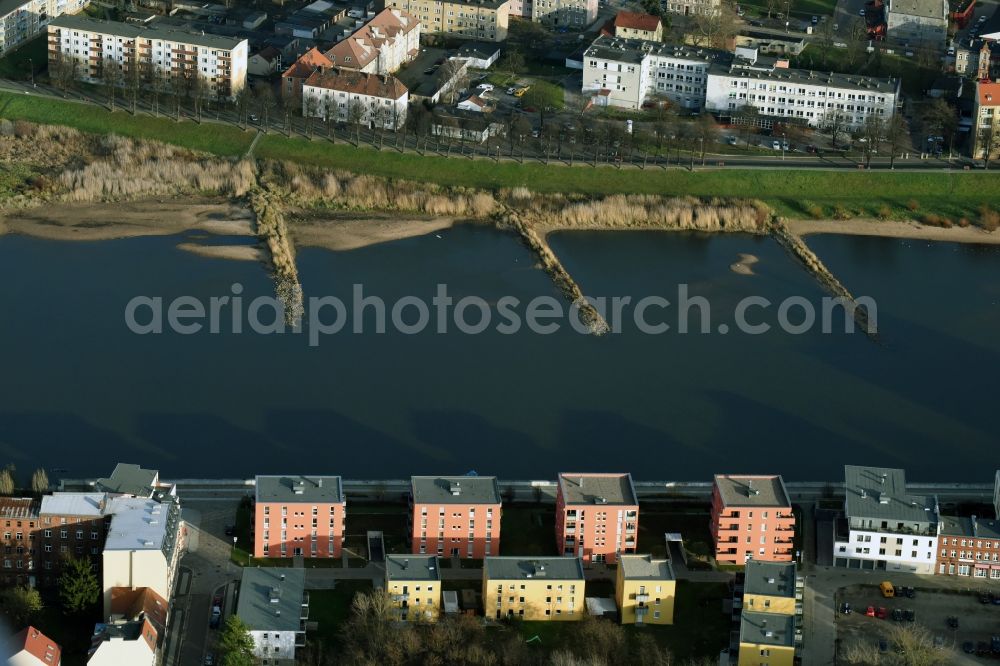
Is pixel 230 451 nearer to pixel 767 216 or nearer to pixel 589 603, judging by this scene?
pixel 589 603

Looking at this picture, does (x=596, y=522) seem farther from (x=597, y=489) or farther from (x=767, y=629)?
(x=767, y=629)

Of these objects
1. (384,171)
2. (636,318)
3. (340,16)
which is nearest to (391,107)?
(384,171)

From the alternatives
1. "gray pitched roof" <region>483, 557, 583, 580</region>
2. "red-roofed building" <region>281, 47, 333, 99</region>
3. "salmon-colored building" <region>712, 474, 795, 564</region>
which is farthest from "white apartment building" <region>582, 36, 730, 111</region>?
"gray pitched roof" <region>483, 557, 583, 580</region>

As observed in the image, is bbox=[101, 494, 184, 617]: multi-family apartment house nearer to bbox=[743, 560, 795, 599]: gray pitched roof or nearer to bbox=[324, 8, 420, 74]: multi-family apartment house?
bbox=[743, 560, 795, 599]: gray pitched roof

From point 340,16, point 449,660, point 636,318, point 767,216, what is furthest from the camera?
point 340,16

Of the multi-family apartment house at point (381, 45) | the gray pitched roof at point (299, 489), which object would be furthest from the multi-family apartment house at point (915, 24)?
the gray pitched roof at point (299, 489)

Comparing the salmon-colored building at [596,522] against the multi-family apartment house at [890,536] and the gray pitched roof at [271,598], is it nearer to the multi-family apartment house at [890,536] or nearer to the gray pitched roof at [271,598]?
the multi-family apartment house at [890,536]
